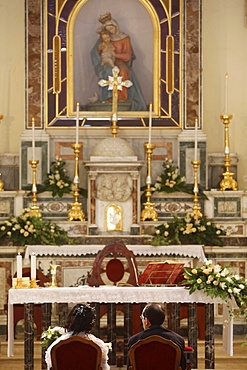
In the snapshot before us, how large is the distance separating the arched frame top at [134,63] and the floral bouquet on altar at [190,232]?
1.69 metres

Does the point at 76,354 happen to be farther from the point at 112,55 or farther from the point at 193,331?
the point at 112,55

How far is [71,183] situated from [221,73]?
2.69 meters

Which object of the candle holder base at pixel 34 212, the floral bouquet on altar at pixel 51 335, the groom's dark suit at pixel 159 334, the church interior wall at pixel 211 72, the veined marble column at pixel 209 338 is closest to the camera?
the groom's dark suit at pixel 159 334

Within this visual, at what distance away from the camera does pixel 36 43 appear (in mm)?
15242

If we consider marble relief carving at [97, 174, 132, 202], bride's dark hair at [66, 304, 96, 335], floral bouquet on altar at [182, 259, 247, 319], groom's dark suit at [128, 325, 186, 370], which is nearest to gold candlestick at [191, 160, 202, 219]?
marble relief carving at [97, 174, 132, 202]

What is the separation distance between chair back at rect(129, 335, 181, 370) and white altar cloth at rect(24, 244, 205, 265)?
5137 mm

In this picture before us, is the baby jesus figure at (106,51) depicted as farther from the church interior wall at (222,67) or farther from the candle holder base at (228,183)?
the candle holder base at (228,183)

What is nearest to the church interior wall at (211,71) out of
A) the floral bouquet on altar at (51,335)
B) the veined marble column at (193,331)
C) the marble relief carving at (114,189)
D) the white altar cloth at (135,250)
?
the marble relief carving at (114,189)

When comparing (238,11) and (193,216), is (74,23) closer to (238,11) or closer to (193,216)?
(238,11)

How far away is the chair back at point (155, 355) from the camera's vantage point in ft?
29.0

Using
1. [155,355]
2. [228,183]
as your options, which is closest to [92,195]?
[228,183]

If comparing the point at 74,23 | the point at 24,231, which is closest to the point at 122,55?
the point at 74,23

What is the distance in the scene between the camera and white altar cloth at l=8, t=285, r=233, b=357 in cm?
1094

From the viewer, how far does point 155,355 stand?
8.86 meters
